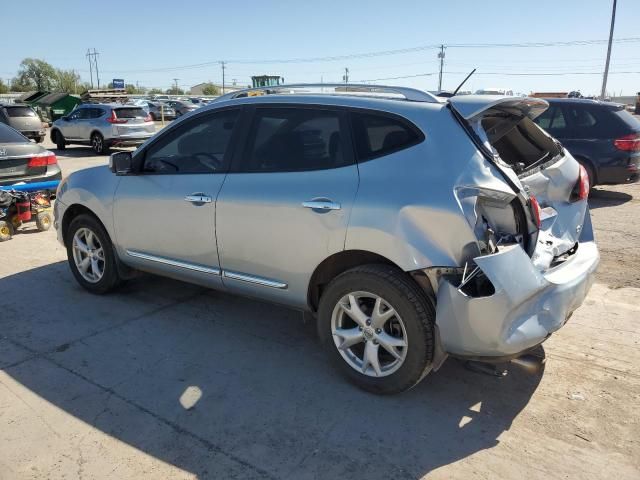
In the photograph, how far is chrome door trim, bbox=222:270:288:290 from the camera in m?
3.73

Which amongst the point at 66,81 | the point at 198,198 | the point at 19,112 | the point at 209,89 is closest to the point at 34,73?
the point at 66,81

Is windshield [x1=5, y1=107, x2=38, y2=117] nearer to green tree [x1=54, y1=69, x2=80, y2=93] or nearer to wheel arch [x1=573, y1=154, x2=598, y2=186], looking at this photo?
wheel arch [x1=573, y1=154, x2=598, y2=186]

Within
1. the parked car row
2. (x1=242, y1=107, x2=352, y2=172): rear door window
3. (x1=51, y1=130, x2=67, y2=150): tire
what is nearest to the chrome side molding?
(x1=242, y1=107, x2=352, y2=172): rear door window

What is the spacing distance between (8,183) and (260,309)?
500 cm

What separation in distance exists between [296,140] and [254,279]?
1.02 m

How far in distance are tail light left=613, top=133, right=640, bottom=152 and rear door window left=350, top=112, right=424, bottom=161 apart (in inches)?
281

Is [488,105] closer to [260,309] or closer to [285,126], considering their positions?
[285,126]

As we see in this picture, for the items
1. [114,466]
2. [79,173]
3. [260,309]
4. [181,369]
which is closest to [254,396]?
[181,369]

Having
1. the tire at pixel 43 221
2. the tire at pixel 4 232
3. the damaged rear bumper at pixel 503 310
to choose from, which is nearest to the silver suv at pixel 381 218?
the damaged rear bumper at pixel 503 310

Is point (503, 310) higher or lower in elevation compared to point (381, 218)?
lower

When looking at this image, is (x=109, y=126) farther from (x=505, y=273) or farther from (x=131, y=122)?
(x=505, y=273)

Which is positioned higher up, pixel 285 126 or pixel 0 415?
pixel 285 126

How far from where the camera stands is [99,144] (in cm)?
1862

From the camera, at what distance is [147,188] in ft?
14.6
